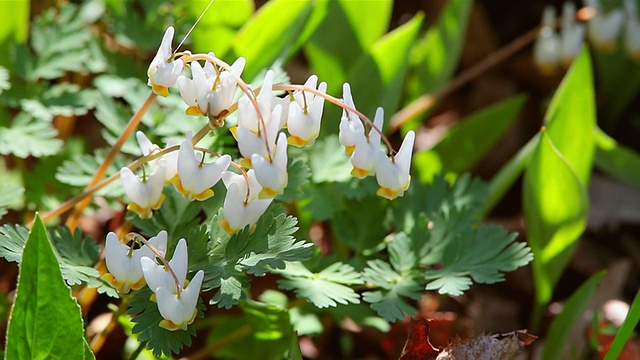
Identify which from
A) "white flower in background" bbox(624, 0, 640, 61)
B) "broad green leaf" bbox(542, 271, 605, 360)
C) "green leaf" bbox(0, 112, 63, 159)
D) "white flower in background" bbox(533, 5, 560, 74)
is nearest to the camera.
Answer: "green leaf" bbox(0, 112, 63, 159)

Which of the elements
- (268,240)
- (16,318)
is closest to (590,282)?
(268,240)

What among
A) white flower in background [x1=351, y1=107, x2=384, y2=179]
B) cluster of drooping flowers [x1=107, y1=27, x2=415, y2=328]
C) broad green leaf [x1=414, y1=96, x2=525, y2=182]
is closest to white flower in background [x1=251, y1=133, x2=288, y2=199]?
cluster of drooping flowers [x1=107, y1=27, x2=415, y2=328]

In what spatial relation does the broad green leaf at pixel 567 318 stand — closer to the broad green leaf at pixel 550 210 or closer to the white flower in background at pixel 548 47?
the broad green leaf at pixel 550 210

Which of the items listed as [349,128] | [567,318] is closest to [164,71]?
[349,128]

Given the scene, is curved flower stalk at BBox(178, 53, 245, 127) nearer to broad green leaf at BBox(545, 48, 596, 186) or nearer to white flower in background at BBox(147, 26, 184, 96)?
white flower in background at BBox(147, 26, 184, 96)

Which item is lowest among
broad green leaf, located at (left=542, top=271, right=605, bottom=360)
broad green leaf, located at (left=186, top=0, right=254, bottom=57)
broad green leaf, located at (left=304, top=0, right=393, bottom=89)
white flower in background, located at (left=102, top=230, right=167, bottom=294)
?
broad green leaf, located at (left=542, top=271, right=605, bottom=360)

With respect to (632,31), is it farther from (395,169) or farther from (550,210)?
(395,169)

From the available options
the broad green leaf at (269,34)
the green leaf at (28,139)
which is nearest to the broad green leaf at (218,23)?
the broad green leaf at (269,34)
